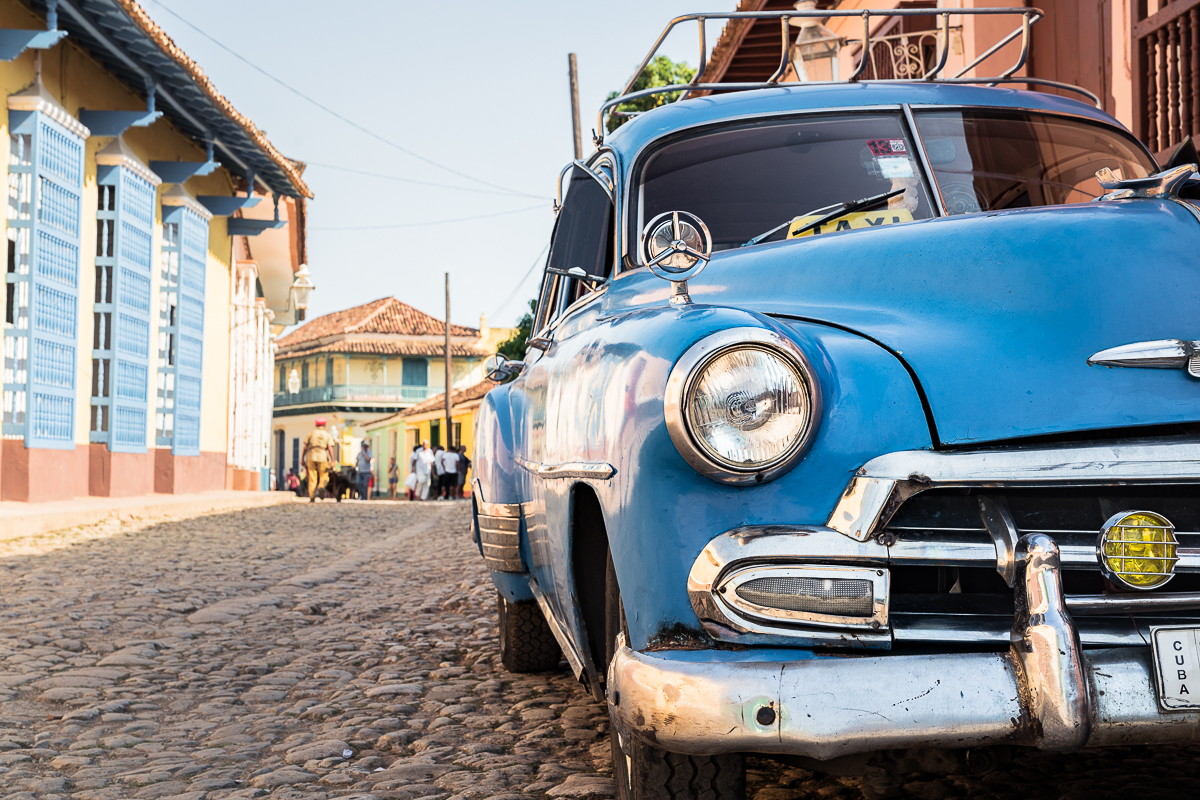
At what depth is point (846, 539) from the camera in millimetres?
1743

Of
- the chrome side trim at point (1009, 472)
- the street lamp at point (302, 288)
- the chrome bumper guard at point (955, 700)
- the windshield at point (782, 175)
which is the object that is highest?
the street lamp at point (302, 288)

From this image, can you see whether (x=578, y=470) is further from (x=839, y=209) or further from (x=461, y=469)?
(x=461, y=469)

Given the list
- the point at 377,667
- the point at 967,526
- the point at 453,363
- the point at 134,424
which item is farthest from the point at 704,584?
the point at 453,363

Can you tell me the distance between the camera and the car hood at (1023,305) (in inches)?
72.0

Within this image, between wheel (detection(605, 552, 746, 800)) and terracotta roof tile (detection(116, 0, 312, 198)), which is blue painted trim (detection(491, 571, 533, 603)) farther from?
terracotta roof tile (detection(116, 0, 312, 198))

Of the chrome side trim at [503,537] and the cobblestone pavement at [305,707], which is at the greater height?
the chrome side trim at [503,537]

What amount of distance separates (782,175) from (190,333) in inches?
574

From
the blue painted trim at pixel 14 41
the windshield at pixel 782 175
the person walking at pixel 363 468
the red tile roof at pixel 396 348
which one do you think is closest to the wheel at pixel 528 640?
the windshield at pixel 782 175

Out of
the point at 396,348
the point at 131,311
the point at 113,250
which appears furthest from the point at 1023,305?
the point at 396,348

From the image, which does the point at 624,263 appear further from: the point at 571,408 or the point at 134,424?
the point at 134,424

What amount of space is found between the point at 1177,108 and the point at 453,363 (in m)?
47.0

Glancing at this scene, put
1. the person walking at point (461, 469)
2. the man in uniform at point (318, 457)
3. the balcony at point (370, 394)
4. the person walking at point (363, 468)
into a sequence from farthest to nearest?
the balcony at point (370, 394) → the person walking at point (461, 469) → the person walking at point (363, 468) → the man in uniform at point (318, 457)

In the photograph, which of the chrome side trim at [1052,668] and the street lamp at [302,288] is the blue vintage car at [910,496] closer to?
the chrome side trim at [1052,668]

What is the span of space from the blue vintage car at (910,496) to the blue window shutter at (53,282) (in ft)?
34.1
